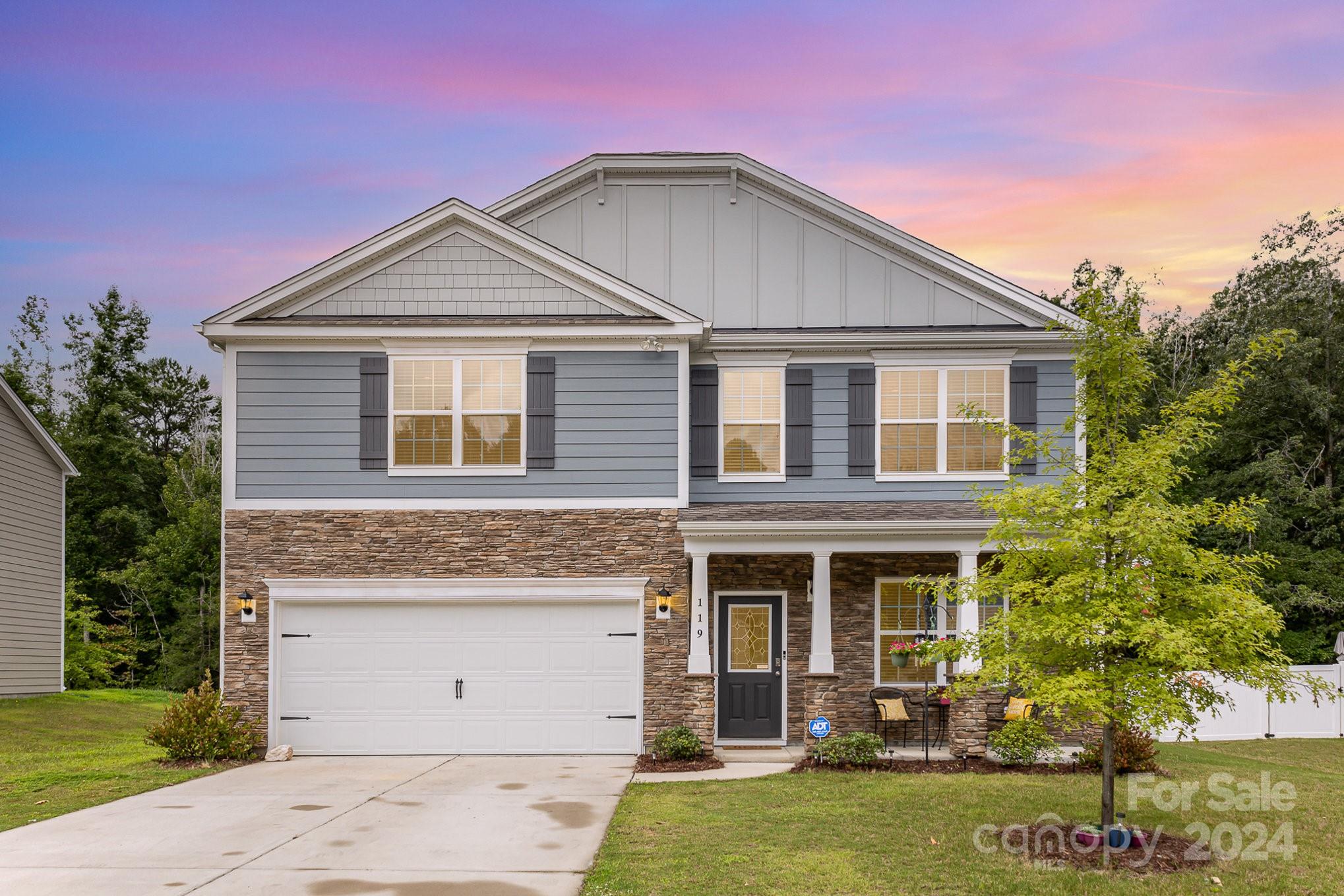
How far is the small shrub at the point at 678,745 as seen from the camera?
44.9ft

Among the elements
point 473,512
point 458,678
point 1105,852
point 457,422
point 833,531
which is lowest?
point 1105,852

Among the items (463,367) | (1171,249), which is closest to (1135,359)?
(463,367)

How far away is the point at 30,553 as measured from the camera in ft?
75.3

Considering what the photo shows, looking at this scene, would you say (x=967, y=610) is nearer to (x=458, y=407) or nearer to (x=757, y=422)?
(x=757, y=422)

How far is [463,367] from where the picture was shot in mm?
15094

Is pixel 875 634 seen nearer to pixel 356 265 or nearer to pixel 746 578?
pixel 746 578

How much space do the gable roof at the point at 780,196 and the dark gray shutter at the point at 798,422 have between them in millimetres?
2618

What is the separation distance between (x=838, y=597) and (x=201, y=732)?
9.14m

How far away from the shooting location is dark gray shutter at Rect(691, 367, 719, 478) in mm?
15945

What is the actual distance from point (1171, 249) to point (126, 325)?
35.0 m

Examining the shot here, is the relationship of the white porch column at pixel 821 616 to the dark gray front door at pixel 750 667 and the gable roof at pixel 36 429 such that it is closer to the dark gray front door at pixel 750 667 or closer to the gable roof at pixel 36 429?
the dark gray front door at pixel 750 667

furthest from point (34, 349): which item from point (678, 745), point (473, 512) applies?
point (678, 745)

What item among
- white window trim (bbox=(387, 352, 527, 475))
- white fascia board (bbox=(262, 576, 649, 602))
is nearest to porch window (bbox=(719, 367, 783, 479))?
white fascia board (bbox=(262, 576, 649, 602))

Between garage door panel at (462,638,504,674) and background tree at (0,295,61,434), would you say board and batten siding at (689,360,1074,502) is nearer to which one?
garage door panel at (462,638,504,674)
